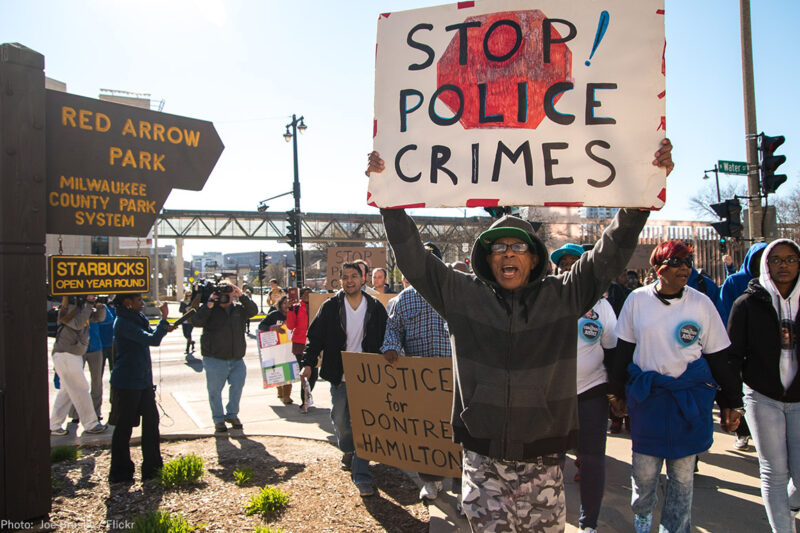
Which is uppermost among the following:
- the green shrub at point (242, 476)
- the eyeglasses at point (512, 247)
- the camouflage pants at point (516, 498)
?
the eyeglasses at point (512, 247)

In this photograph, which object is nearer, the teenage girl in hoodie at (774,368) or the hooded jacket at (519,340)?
the hooded jacket at (519,340)

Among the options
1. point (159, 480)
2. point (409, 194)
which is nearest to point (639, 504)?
point (409, 194)

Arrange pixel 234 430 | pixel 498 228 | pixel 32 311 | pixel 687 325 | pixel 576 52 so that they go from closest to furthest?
pixel 498 228 → pixel 576 52 → pixel 687 325 → pixel 32 311 → pixel 234 430

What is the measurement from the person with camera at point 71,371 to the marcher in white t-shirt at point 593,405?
18.4ft

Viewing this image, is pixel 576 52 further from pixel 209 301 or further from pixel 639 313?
pixel 209 301

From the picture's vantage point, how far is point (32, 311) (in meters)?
3.50

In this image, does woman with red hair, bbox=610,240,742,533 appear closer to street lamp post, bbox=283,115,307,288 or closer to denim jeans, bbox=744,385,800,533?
denim jeans, bbox=744,385,800,533

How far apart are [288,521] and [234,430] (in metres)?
2.86

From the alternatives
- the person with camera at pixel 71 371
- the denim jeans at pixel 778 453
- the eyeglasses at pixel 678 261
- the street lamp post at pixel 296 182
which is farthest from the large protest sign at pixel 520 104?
the street lamp post at pixel 296 182

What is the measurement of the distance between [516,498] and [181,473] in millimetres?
3147

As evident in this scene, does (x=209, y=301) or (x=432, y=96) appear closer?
(x=432, y=96)

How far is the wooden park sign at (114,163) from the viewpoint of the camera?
3.70 meters

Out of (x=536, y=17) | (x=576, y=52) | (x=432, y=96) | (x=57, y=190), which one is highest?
(x=536, y=17)

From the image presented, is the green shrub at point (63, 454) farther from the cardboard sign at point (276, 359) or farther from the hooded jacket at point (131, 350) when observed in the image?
the cardboard sign at point (276, 359)
